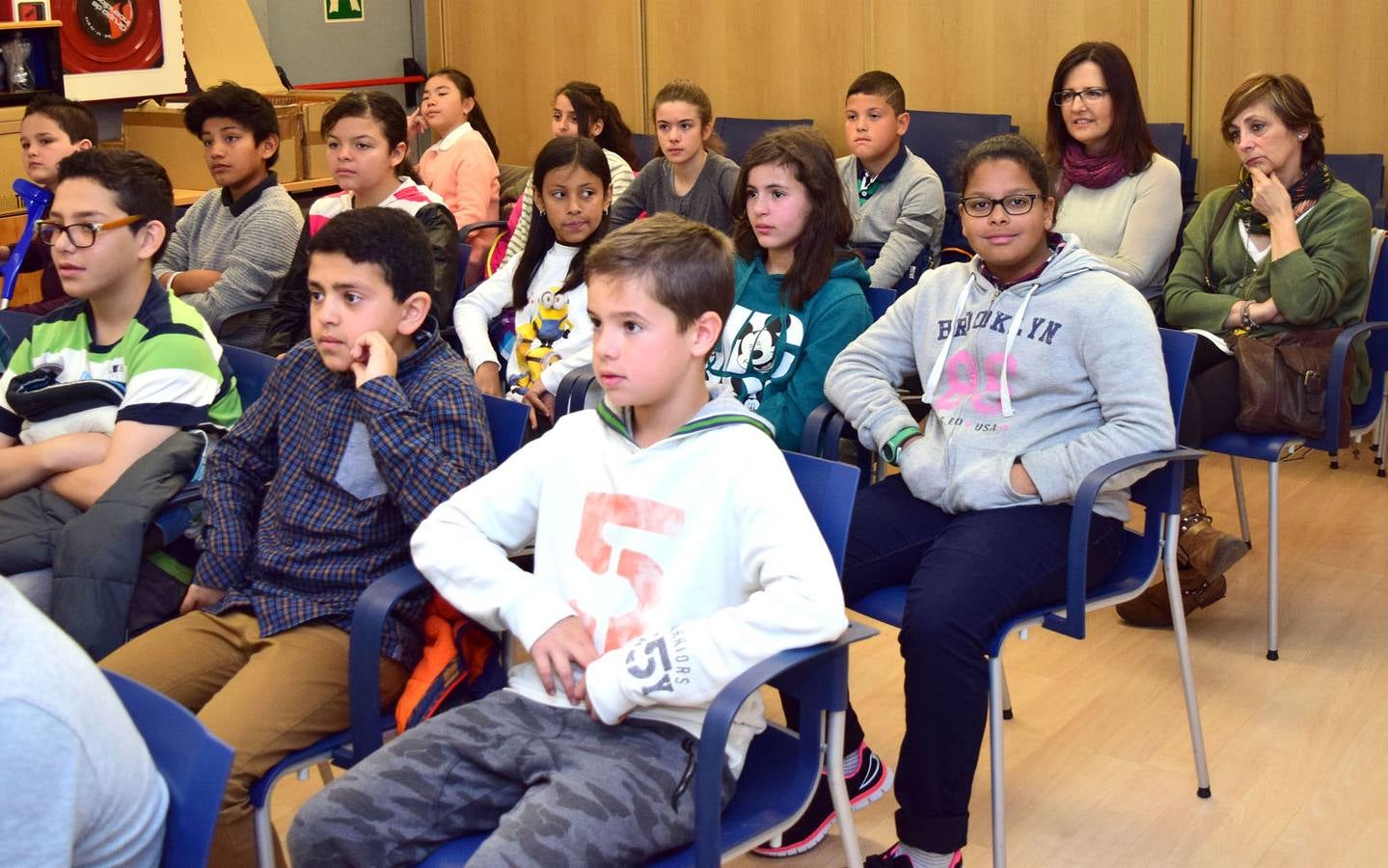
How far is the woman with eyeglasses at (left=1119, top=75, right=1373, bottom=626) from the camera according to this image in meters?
3.28

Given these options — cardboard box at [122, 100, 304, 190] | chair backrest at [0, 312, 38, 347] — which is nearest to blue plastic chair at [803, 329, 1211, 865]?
chair backrest at [0, 312, 38, 347]

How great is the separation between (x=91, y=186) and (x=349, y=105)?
126 cm

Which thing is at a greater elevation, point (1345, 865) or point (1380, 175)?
point (1380, 175)

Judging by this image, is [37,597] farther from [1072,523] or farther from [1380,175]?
[1380,175]

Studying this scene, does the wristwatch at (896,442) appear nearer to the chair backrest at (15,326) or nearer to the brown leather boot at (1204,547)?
the brown leather boot at (1204,547)

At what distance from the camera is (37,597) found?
245cm

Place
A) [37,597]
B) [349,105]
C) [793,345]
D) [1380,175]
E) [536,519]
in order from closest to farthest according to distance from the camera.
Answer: [536,519]
[37,597]
[793,345]
[349,105]
[1380,175]

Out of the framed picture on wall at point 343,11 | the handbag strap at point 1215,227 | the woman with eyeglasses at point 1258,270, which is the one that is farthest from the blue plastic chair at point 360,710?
the framed picture on wall at point 343,11

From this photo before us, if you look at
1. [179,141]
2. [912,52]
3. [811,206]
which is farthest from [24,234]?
[912,52]

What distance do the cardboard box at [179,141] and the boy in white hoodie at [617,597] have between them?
431 cm

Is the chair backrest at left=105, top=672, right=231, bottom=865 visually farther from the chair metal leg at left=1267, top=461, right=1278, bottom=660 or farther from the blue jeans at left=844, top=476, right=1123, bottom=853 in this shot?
the chair metal leg at left=1267, top=461, right=1278, bottom=660

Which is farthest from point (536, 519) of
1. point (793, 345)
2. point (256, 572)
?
point (793, 345)

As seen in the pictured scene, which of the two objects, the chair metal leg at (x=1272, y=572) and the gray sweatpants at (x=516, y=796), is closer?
the gray sweatpants at (x=516, y=796)

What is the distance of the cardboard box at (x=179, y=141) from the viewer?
5.93 m
